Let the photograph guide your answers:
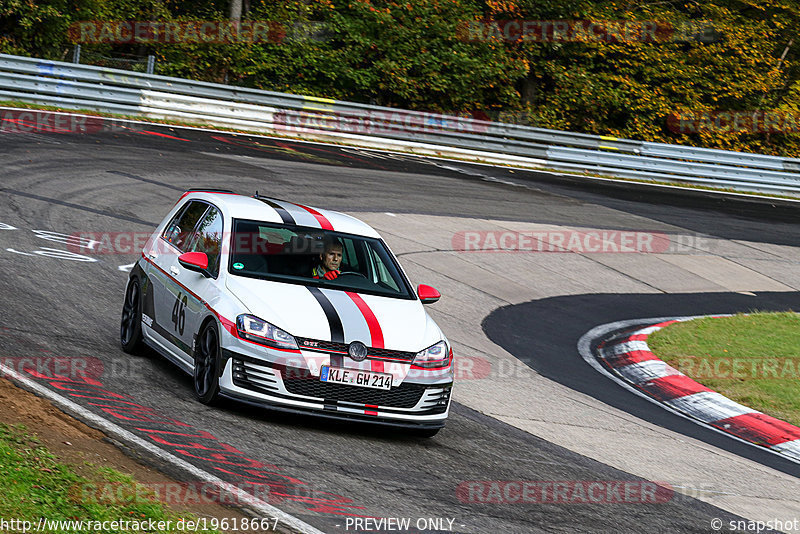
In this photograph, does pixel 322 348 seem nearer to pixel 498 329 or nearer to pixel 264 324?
pixel 264 324

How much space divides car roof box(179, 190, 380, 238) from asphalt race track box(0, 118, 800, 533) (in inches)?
58.1

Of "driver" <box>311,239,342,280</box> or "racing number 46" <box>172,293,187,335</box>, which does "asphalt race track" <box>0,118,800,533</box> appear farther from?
"driver" <box>311,239,342,280</box>

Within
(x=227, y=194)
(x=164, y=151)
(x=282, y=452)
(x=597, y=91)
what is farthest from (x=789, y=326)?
(x=597, y=91)

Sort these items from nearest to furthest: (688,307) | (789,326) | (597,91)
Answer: (789,326), (688,307), (597,91)

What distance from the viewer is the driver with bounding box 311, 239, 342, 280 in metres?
8.13

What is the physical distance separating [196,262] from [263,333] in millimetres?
1094

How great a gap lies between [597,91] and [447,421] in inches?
1124

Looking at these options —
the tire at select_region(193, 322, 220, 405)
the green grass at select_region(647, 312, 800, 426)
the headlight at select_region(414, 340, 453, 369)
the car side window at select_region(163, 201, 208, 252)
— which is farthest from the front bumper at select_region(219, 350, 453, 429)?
the green grass at select_region(647, 312, 800, 426)

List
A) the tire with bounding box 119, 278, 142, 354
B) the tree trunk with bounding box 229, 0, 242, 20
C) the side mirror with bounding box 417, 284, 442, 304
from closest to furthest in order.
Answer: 1. the side mirror with bounding box 417, 284, 442, 304
2. the tire with bounding box 119, 278, 142, 354
3. the tree trunk with bounding box 229, 0, 242, 20

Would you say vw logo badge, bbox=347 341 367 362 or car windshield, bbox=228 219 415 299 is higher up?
car windshield, bbox=228 219 415 299

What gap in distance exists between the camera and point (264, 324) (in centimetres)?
726

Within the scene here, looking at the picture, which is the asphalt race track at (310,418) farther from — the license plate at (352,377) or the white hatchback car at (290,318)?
the license plate at (352,377)

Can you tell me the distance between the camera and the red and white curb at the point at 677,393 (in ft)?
32.1

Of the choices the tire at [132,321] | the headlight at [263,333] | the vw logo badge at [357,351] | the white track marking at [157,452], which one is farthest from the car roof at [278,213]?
the white track marking at [157,452]
